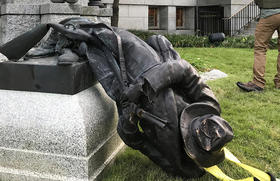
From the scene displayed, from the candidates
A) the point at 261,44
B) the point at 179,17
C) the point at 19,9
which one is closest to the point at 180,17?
the point at 179,17

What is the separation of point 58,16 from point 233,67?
5.94 meters

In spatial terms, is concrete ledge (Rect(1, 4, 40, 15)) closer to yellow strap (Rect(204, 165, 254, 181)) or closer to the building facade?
yellow strap (Rect(204, 165, 254, 181))

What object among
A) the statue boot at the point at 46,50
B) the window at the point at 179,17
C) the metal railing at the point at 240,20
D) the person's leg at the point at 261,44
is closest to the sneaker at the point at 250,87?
the person's leg at the point at 261,44

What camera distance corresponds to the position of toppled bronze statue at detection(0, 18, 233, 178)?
8.41 feet

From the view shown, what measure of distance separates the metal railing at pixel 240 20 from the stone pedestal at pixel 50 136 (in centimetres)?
1508

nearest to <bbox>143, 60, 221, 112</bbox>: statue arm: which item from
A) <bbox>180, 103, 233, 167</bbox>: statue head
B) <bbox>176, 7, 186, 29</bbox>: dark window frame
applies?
<bbox>180, 103, 233, 167</bbox>: statue head

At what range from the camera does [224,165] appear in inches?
130

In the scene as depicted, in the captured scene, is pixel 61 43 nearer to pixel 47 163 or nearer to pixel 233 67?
pixel 47 163

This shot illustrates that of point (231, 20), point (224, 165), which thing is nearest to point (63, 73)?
point (224, 165)

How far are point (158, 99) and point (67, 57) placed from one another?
1.01 metres

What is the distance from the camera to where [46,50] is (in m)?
3.57

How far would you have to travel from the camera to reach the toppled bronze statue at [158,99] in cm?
256

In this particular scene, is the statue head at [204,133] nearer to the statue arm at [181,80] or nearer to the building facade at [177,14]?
the statue arm at [181,80]

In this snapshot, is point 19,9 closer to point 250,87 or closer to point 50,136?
point 50,136
